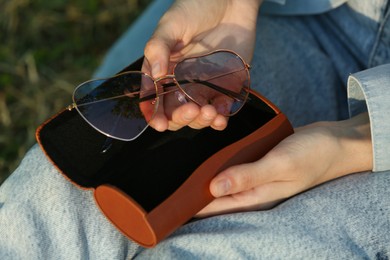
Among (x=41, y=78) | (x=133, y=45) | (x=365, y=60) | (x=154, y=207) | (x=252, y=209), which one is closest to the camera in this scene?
(x=154, y=207)

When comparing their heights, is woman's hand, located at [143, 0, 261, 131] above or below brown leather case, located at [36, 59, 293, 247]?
above

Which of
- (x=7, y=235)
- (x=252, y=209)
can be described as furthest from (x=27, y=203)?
(x=252, y=209)

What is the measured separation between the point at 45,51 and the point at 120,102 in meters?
1.11

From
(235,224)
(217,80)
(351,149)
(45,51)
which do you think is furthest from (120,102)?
(45,51)

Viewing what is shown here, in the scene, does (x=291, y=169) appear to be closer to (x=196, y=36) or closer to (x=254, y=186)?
(x=254, y=186)

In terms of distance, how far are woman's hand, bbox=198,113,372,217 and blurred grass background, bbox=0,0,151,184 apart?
1.03m

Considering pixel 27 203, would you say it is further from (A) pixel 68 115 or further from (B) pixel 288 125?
(B) pixel 288 125

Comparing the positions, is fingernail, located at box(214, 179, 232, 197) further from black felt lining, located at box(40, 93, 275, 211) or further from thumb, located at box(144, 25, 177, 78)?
thumb, located at box(144, 25, 177, 78)

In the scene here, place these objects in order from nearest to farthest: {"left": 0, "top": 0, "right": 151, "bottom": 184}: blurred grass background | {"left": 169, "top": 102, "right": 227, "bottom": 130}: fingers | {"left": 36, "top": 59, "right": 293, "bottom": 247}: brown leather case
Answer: {"left": 36, "top": 59, "right": 293, "bottom": 247}: brown leather case → {"left": 169, "top": 102, "right": 227, "bottom": 130}: fingers → {"left": 0, "top": 0, "right": 151, "bottom": 184}: blurred grass background

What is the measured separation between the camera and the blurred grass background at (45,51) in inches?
75.7

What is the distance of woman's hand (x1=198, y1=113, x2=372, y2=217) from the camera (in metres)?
0.93

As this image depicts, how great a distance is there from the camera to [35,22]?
212 centimetres

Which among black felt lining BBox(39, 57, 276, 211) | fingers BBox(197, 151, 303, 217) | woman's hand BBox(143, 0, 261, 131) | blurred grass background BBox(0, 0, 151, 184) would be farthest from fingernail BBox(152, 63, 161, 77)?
blurred grass background BBox(0, 0, 151, 184)

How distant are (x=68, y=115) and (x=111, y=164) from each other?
0.40 ft
